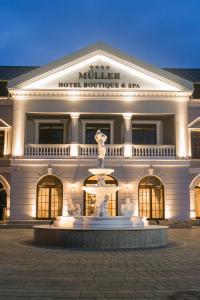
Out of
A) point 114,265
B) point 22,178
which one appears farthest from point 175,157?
point 114,265

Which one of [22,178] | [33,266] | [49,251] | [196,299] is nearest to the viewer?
[196,299]

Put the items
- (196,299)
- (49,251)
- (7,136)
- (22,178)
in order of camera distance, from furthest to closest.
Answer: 1. (7,136)
2. (22,178)
3. (49,251)
4. (196,299)

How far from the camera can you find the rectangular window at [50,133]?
95.4 feet

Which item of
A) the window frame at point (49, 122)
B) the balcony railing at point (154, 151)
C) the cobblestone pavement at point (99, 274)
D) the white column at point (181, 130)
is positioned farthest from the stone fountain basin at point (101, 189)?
the window frame at point (49, 122)

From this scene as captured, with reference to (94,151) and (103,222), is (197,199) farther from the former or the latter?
(103,222)

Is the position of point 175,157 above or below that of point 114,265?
Result: above

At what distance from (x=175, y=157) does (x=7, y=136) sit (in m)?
11.5

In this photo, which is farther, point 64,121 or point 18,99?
point 64,121

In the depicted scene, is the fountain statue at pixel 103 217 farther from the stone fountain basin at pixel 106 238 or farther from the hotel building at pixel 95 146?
the hotel building at pixel 95 146

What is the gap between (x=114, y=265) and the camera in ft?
35.1

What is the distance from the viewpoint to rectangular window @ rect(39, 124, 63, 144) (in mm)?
29078

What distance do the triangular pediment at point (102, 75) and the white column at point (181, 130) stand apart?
4.31 feet

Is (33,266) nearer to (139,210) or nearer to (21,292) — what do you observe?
(21,292)

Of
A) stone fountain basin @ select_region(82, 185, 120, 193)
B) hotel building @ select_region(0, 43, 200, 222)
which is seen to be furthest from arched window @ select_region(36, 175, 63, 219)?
stone fountain basin @ select_region(82, 185, 120, 193)
